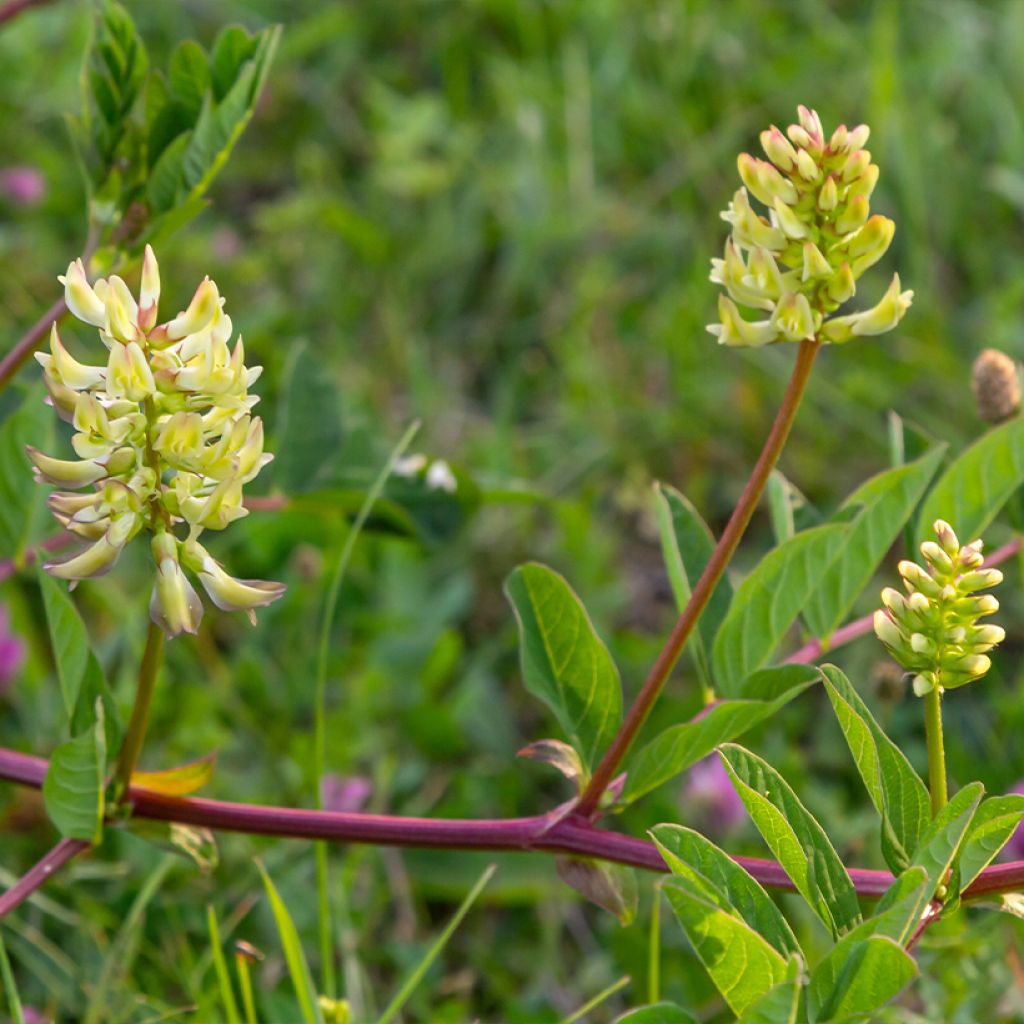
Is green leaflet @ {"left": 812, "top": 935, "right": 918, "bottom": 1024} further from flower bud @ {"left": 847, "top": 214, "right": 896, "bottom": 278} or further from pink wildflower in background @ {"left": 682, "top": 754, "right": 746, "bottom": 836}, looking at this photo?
pink wildflower in background @ {"left": 682, "top": 754, "right": 746, "bottom": 836}

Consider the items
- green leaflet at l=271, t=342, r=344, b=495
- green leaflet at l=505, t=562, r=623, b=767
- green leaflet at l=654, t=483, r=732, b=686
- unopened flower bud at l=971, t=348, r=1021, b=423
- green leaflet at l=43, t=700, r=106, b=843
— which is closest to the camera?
green leaflet at l=43, t=700, r=106, b=843

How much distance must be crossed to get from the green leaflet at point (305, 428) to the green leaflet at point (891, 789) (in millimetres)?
806

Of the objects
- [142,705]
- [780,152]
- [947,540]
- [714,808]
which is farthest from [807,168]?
[714,808]

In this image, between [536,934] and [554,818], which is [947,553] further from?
[536,934]

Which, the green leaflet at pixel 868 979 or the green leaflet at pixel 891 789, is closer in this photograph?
the green leaflet at pixel 868 979

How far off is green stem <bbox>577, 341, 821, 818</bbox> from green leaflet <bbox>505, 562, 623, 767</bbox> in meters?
0.04

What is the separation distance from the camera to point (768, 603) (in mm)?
1218

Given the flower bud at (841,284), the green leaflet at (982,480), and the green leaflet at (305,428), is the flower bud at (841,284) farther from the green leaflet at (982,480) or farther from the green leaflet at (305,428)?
the green leaflet at (305,428)

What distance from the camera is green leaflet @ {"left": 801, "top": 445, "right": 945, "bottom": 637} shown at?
1.26 m

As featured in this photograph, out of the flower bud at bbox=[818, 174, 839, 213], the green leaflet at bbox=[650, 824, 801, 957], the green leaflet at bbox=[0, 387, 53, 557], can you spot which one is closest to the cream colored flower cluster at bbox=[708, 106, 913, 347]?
the flower bud at bbox=[818, 174, 839, 213]

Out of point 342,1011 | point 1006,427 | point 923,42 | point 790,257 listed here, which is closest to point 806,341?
point 790,257

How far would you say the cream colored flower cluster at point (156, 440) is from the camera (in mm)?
908

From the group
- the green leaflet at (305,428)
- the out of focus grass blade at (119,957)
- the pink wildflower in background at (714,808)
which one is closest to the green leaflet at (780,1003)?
the out of focus grass blade at (119,957)

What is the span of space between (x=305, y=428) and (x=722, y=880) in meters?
0.87
